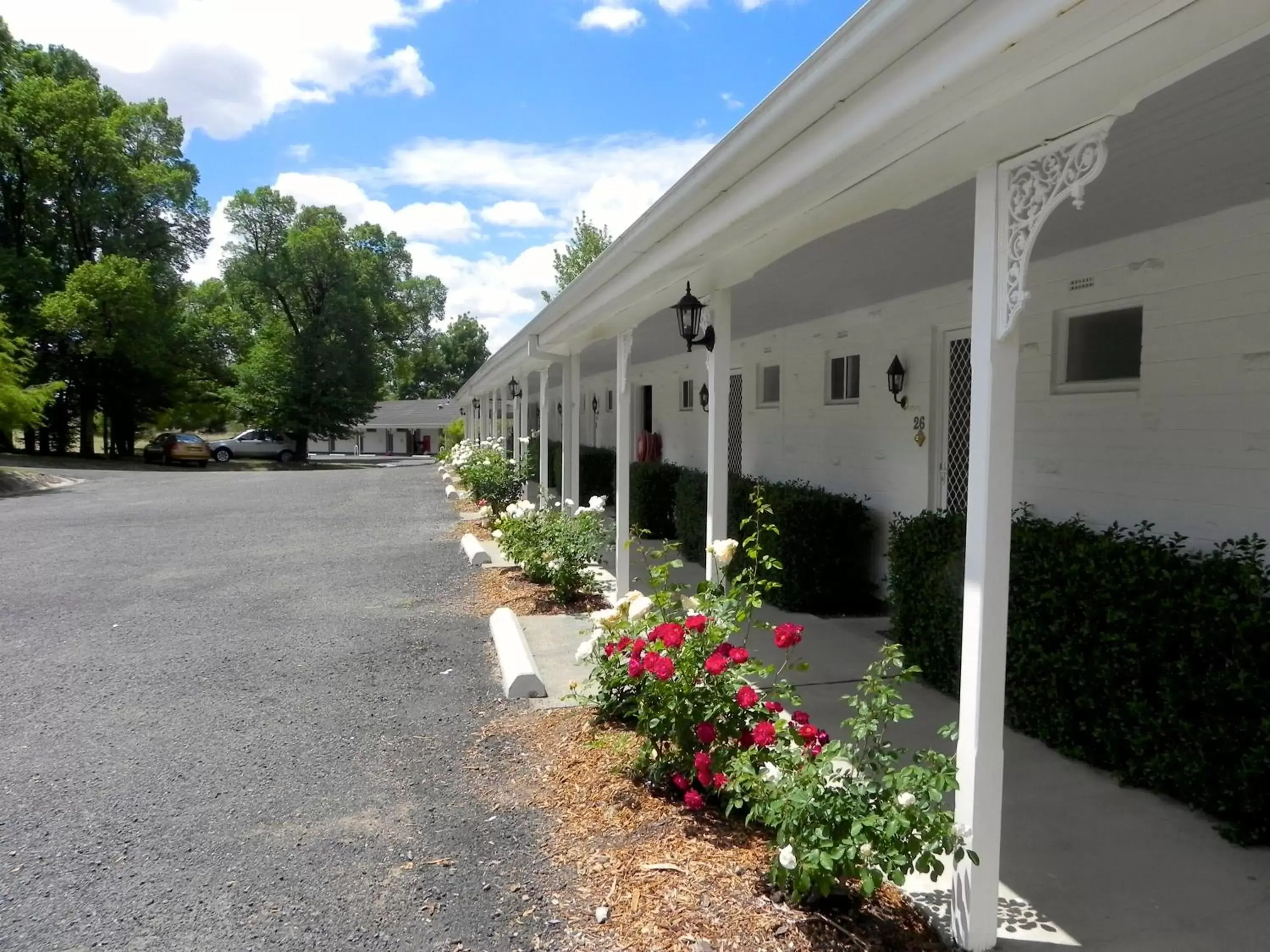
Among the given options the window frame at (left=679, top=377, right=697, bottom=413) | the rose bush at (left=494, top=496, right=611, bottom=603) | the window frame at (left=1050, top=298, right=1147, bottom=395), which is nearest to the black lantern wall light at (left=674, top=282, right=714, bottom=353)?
the window frame at (left=1050, top=298, right=1147, bottom=395)

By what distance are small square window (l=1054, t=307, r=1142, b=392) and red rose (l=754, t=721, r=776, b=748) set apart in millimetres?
3038

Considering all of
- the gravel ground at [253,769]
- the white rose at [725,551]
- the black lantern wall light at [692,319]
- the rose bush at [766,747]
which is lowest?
the gravel ground at [253,769]

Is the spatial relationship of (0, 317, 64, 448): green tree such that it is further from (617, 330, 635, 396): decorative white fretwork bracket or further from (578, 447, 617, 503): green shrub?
(617, 330, 635, 396): decorative white fretwork bracket

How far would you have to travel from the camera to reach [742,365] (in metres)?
9.52

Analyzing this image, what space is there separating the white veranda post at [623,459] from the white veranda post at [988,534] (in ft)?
11.6

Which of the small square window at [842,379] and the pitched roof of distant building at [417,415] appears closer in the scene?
the small square window at [842,379]

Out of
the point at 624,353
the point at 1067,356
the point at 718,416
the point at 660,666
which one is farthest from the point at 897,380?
the point at 660,666

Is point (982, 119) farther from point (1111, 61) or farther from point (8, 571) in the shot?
point (8, 571)

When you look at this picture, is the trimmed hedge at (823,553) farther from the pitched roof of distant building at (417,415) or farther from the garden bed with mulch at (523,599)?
the pitched roof of distant building at (417,415)

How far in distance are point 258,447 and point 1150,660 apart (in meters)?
42.5

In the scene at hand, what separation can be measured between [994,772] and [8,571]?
1004 centimetres

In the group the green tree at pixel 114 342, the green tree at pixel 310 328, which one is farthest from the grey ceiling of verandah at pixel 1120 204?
the green tree at pixel 310 328

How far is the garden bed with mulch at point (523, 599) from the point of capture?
665 centimetres

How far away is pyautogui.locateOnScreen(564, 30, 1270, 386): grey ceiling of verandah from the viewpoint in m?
2.61
